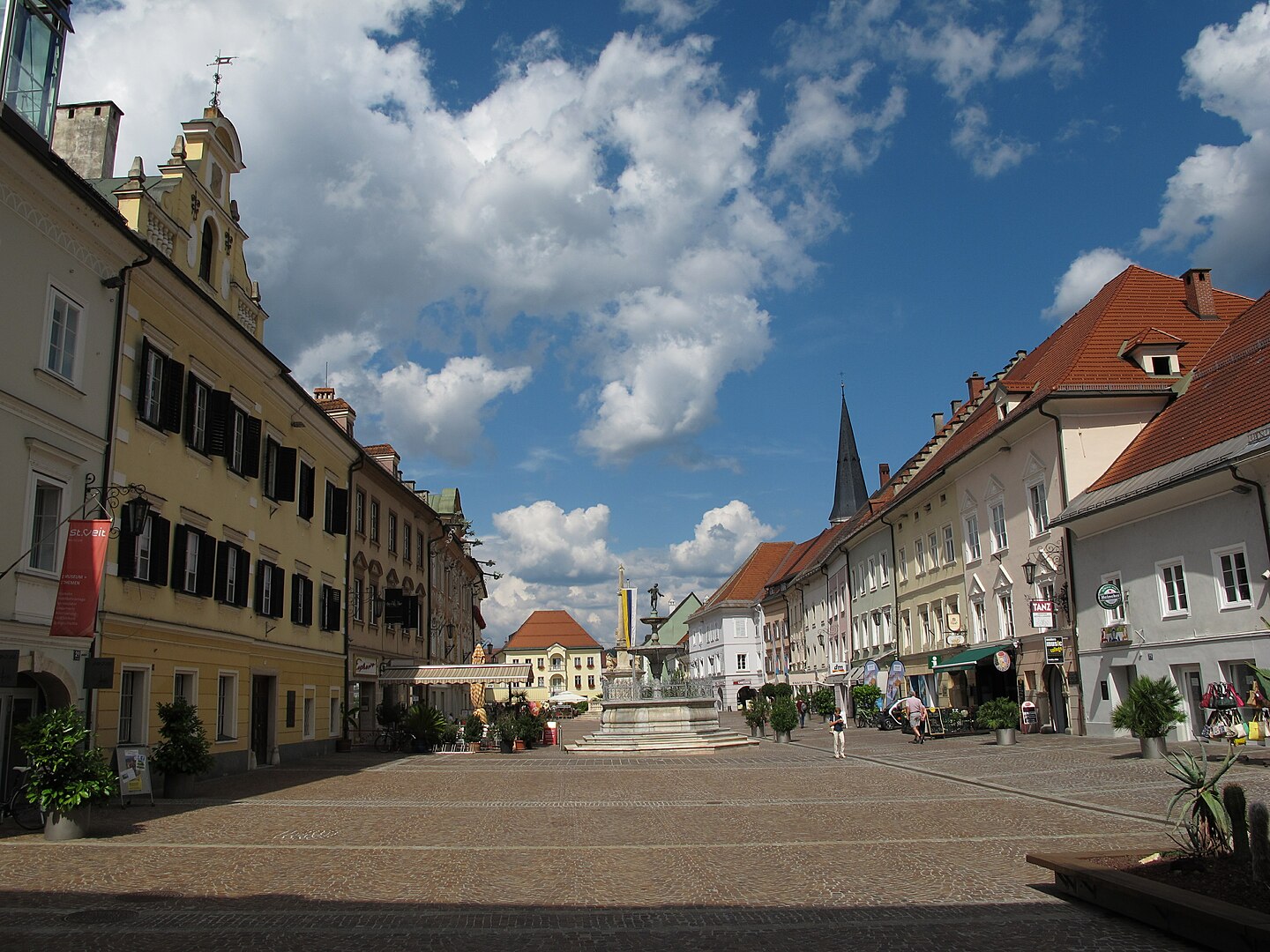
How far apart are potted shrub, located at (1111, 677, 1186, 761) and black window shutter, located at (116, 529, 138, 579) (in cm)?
2013

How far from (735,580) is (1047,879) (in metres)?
90.3

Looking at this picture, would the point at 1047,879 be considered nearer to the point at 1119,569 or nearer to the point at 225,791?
the point at 225,791

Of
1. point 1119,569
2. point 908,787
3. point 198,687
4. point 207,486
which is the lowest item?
point 908,787

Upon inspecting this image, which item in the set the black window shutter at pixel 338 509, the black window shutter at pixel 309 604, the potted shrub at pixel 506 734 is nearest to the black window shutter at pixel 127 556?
the black window shutter at pixel 309 604

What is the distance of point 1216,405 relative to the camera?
26.4m

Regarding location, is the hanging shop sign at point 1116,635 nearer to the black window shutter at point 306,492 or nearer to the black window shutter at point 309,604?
the black window shutter at point 309,604

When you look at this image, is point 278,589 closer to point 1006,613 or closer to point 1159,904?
point 1006,613

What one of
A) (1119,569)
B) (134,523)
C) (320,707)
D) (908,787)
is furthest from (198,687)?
(1119,569)

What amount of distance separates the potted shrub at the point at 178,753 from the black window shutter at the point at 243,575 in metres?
5.98

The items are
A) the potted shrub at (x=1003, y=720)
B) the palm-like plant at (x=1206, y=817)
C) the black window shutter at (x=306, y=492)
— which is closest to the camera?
the palm-like plant at (x=1206, y=817)

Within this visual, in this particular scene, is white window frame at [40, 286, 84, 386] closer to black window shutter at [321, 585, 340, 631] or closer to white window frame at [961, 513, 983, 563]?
black window shutter at [321, 585, 340, 631]

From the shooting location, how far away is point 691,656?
10888 cm

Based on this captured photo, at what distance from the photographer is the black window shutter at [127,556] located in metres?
19.1

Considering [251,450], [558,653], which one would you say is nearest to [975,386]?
[251,450]
